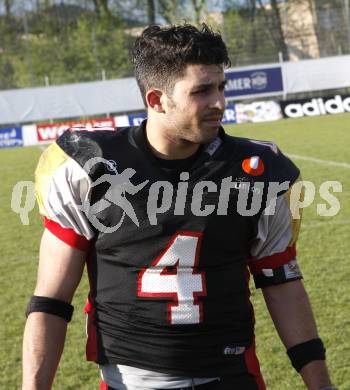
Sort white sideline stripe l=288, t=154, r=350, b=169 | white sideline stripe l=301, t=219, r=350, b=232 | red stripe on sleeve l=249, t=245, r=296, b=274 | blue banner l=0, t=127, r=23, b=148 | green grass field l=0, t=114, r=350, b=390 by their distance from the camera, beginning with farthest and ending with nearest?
1. blue banner l=0, t=127, r=23, b=148
2. white sideline stripe l=288, t=154, r=350, b=169
3. white sideline stripe l=301, t=219, r=350, b=232
4. green grass field l=0, t=114, r=350, b=390
5. red stripe on sleeve l=249, t=245, r=296, b=274

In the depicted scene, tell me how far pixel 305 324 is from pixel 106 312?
64 centimetres

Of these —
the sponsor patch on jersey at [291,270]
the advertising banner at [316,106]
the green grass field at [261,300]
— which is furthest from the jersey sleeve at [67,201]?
the advertising banner at [316,106]

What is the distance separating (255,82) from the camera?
91.2 ft

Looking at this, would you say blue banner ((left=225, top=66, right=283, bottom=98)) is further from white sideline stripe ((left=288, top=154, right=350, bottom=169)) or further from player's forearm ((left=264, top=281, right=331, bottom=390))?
player's forearm ((left=264, top=281, right=331, bottom=390))

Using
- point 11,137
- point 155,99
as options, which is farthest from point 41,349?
point 11,137

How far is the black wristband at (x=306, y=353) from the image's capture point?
241cm

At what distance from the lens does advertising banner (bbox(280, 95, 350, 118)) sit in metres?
25.9

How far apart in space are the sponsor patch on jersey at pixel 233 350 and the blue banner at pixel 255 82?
2548cm

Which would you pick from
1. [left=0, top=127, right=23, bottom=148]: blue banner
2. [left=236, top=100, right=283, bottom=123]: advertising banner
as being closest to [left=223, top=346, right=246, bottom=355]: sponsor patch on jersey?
[left=0, top=127, right=23, bottom=148]: blue banner

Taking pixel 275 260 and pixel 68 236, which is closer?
pixel 68 236

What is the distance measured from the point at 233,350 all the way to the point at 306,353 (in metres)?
0.23

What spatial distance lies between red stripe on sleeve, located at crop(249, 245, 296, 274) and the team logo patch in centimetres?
27

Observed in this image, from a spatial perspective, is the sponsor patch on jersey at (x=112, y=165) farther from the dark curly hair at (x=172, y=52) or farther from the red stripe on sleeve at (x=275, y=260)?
the red stripe on sleeve at (x=275, y=260)

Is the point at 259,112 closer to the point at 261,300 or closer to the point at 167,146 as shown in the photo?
the point at 261,300
